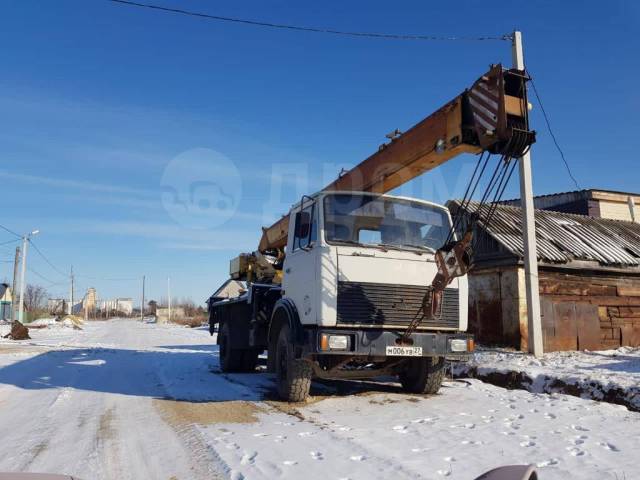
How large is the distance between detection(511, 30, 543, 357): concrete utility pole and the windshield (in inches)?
165

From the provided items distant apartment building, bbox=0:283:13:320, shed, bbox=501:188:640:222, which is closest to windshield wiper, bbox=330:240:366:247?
shed, bbox=501:188:640:222

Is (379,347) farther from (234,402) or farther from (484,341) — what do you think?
(484,341)

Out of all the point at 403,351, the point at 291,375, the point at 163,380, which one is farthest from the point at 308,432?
the point at 163,380

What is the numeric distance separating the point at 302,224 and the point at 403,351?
226cm

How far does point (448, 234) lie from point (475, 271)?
6.28 meters

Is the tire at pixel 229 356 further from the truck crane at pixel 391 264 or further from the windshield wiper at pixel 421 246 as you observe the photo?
the windshield wiper at pixel 421 246

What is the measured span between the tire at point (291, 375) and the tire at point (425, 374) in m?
1.76

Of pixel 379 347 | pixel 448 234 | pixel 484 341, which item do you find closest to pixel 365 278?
pixel 379 347

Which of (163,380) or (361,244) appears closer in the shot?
(361,244)

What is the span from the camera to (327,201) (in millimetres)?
7238

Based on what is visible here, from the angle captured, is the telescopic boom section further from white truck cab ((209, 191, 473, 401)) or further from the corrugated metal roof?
the corrugated metal roof

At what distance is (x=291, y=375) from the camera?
7.06 meters

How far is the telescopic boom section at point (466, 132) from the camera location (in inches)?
233

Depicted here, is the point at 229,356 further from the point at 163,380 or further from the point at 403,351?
the point at 403,351
